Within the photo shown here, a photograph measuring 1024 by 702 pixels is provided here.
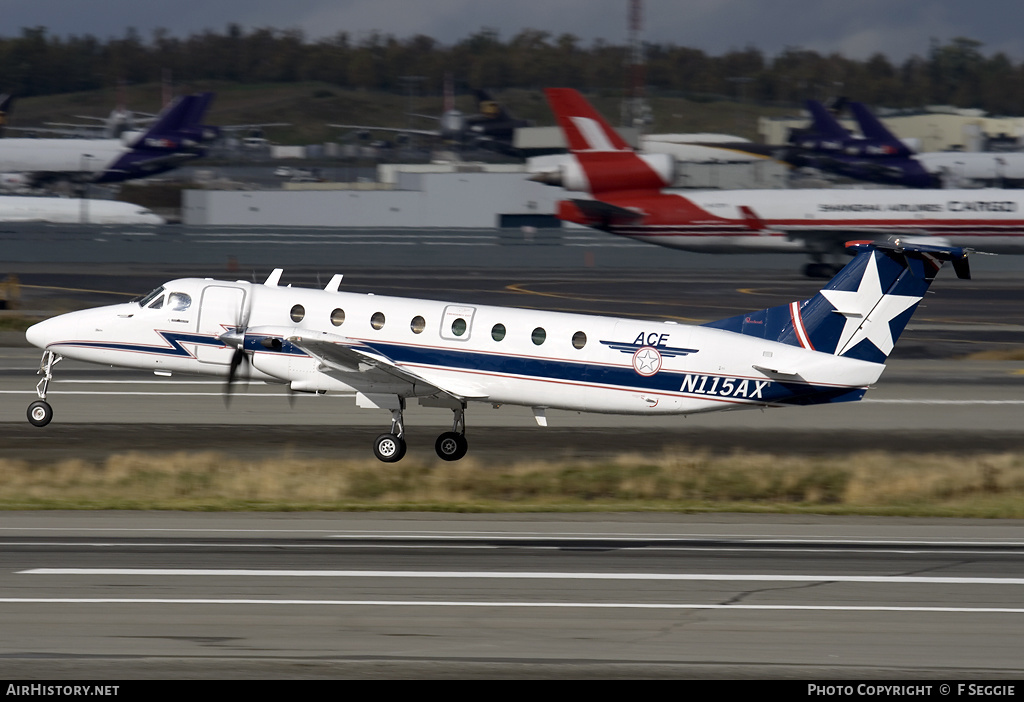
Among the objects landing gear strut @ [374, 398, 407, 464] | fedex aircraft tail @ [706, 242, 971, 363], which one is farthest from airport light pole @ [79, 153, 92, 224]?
fedex aircraft tail @ [706, 242, 971, 363]

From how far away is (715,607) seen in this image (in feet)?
40.5

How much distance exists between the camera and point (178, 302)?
22.3 metres

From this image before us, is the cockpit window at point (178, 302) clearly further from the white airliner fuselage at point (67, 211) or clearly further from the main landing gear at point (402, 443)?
the white airliner fuselage at point (67, 211)

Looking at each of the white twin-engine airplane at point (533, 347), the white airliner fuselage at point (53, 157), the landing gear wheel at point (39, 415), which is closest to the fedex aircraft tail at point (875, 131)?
the white airliner fuselage at point (53, 157)

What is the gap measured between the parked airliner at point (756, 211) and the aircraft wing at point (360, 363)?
37564 mm

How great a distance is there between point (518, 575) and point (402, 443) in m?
8.27

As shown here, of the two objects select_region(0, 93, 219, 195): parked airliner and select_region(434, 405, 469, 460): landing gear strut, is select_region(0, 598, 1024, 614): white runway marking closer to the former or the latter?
select_region(434, 405, 469, 460): landing gear strut

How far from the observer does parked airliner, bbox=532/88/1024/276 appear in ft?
184

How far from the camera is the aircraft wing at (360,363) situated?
20.3 meters

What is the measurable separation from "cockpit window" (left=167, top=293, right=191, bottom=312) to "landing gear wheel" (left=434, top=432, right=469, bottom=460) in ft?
17.5
